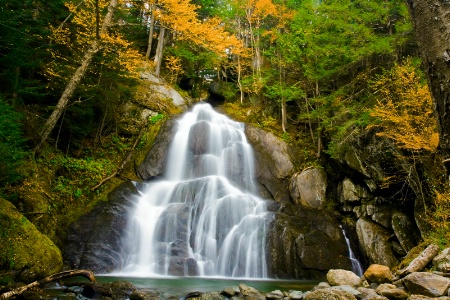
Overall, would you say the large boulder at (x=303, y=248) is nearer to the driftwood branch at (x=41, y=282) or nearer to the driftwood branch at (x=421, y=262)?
the driftwood branch at (x=421, y=262)

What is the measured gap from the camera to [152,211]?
11.2 meters

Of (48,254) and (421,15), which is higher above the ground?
(421,15)

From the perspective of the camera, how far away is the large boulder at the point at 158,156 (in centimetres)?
1357

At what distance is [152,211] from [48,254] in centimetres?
449

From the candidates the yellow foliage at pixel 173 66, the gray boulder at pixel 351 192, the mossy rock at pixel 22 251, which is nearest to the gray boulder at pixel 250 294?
the mossy rock at pixel 22 251

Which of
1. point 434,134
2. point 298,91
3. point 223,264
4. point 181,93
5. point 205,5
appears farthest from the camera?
point 205,5

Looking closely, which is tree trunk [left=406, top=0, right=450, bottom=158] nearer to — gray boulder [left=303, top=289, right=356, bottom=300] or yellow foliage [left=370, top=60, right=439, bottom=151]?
gray boulder [left=303, top=289, right=356, bottom=300]

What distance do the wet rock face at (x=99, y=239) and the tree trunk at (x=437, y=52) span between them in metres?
9.64

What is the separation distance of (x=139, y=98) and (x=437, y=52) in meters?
16.5

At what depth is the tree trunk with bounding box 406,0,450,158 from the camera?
3.15 ft

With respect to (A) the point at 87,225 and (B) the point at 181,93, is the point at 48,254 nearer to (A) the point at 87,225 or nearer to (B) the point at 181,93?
(A) the point at 87,225

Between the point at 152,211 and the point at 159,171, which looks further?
the point at 159,171

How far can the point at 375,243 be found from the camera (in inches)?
407

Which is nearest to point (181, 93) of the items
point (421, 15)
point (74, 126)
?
point (74, 126)
